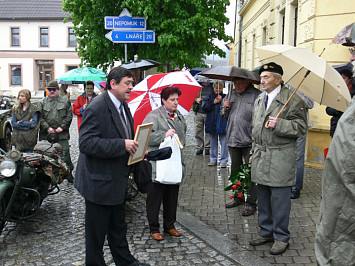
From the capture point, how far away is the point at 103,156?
3.33 m

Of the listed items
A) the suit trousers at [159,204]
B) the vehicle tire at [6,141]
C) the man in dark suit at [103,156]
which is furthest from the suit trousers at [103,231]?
the vehicle tire at [6,141]

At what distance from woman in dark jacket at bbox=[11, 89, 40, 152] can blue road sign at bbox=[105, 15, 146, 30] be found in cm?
236

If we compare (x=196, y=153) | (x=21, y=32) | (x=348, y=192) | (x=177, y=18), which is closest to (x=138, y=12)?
(x=177, y=18)

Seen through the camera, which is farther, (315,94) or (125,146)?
(315,94)

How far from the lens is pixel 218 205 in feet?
20.4

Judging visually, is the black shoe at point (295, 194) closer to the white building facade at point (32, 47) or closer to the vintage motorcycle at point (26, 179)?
the vintage motorcycle at point (26, 179)

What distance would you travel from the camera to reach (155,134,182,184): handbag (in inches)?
182

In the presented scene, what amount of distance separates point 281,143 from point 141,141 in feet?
5.12

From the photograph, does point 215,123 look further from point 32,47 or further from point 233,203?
point 32,47

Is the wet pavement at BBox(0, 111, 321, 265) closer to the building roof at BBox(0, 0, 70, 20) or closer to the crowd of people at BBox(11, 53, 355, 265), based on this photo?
the crowd of people at BBox(11, 53, 355, 265)

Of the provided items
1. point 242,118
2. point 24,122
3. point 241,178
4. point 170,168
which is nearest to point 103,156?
point 170,168

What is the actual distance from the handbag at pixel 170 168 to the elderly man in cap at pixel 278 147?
86cm

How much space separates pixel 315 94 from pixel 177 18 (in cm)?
759

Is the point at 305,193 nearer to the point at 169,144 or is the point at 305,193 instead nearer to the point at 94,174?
the point at 169,144
